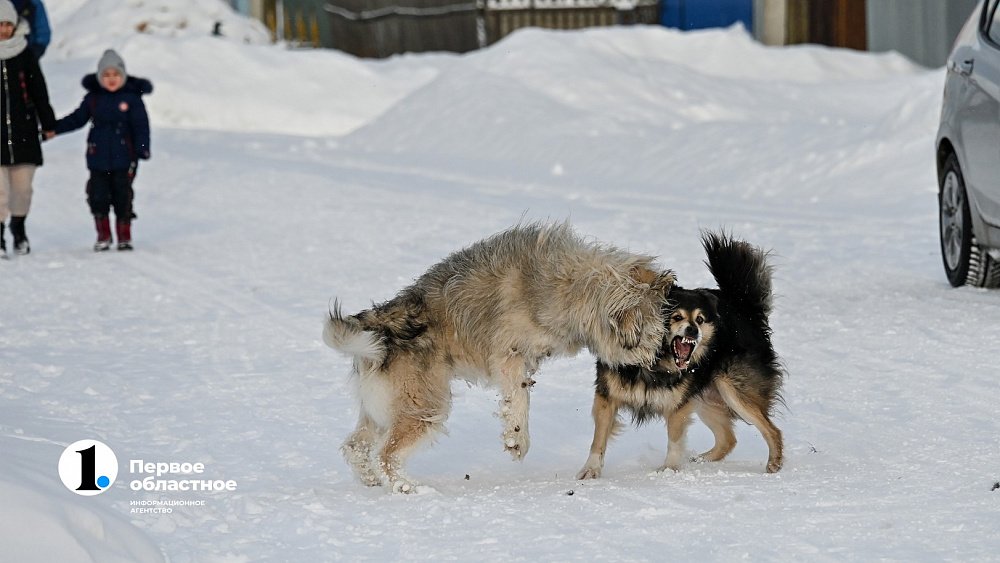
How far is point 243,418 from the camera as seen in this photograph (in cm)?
689

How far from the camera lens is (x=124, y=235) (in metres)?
11.9

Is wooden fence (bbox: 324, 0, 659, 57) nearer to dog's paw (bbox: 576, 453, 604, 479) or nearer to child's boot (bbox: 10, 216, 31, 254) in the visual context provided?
child's boot (bbox: 10, 216, 31, 254)

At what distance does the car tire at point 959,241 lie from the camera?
898 centimetres

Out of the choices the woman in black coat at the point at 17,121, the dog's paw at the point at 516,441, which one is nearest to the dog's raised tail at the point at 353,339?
the dog's paw at the point at 516,441

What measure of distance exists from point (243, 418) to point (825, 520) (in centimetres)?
314

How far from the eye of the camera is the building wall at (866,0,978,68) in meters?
21.6

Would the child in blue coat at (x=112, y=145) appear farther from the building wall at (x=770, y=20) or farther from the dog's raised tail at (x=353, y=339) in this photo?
the building wall at (x=770, y=20)

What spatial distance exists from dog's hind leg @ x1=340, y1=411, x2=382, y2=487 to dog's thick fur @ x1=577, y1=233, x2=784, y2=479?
0.89 metres

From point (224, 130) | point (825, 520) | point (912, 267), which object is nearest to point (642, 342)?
point (825, 520)

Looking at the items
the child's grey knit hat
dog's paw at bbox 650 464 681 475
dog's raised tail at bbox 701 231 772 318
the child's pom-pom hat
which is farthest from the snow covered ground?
the child's pom-pom hat

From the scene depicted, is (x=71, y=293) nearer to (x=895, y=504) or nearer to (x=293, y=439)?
(x=293, y=439)

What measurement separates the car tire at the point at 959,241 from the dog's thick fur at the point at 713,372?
10.8 ft

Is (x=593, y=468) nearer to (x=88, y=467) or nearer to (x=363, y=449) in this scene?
(x=363, y=449)

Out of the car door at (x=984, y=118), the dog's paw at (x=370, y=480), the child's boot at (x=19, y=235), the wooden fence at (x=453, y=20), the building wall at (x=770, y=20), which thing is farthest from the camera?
the wooden fence at (x=453, y=20)
